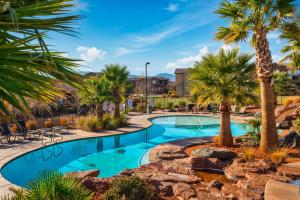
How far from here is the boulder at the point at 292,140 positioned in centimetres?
1156

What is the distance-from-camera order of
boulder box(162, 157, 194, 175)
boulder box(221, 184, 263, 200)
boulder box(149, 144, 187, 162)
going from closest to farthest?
boulder box(221, 184, 263, 200) < boulder box(162, 157, 194, 175) < boulder box(149, 144, 187, 162)

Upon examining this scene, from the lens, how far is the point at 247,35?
1121cm

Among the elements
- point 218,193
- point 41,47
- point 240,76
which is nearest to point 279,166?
point 218,193

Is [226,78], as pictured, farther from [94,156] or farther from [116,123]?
[116,123]

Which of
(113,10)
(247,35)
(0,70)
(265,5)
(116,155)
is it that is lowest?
(116,155)

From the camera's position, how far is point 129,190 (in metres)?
5.69

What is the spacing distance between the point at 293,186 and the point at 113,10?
1117cm

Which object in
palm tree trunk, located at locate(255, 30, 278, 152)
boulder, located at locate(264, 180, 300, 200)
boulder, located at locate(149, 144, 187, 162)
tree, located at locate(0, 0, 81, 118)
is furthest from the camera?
boulder, located at locate(149, 144, 187, 162)

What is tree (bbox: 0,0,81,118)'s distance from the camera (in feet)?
6.75

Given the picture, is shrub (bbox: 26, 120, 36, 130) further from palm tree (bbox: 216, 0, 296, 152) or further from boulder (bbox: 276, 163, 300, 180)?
boulder (bbox: 276, 163, 300, 180)

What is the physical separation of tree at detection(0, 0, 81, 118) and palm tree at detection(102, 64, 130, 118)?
1922 cm

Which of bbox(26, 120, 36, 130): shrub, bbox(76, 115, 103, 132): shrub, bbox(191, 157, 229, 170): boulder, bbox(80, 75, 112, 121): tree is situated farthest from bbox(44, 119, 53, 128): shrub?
bbox(191, 157, 229, 170): boulder

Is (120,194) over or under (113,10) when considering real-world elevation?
under

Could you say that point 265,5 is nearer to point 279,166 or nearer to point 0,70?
point 279,166
